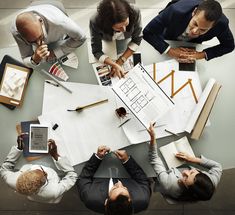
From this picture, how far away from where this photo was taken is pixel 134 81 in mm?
1867

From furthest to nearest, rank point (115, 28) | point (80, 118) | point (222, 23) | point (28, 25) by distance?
point (80, 118) → point (222, 23) → point (115, 28) → point (28, 25)

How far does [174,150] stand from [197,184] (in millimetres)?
237

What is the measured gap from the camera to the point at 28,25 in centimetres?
158

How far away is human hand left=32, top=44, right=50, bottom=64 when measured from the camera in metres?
1.77

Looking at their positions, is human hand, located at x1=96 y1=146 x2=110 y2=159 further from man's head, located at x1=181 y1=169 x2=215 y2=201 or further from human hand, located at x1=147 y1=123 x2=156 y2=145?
man's head, located at x1=181 y1=169 x2=215 y2=201

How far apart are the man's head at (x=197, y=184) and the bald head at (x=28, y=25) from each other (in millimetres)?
1126

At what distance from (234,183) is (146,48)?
147cm

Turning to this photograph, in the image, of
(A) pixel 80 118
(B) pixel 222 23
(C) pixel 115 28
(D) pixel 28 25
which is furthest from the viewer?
(A) pixel 80 118

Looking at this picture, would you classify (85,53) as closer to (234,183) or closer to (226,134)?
(226,134)

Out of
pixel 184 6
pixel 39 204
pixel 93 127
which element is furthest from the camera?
pixel 39 204

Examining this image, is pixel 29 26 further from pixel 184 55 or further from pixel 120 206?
pixel 120 206

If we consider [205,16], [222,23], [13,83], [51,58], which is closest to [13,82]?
[13,83]

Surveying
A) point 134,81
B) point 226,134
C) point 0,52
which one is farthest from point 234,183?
point 0,52

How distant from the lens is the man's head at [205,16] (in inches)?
64.9
